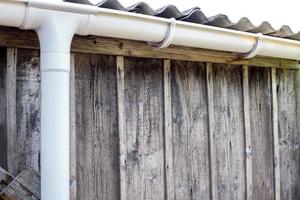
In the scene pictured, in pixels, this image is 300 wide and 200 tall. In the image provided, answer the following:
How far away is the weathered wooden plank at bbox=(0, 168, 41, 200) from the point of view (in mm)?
2207

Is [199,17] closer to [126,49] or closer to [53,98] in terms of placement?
[126,49]

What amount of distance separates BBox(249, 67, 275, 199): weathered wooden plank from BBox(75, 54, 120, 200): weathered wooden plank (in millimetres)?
1505

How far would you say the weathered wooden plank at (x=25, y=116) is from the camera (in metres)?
2.38

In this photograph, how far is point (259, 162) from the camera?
12.6ft

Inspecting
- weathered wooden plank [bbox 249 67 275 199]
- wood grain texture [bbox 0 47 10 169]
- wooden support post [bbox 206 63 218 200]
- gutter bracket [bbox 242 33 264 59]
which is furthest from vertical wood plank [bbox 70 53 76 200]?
weathered wooden plank [bbox 249 67 275 199]

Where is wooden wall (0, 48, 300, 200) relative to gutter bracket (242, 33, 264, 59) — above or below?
below

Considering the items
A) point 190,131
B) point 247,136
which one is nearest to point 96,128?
point 190,131

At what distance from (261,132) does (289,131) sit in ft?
1.52

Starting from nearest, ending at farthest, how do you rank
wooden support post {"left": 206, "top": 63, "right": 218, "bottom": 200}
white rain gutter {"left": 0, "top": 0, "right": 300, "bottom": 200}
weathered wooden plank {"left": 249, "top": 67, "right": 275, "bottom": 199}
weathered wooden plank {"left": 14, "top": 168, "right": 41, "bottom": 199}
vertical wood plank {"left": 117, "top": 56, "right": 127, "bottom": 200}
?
white rain gutter {"left": 0, "top": 0, "right": 300, "bottom": 200}
weathered wooden plank {"left": 14, "top": 168, "right": 41, "bottom": 199}
vertical wood plank {"left": 117, "top": 56, "right": 127, "bottom": 200}
wooden support post {"left": 206, "top": 63, "right": 218, "bottom": 200}
weathered wooden plank {"left": 249, "top": 67, "right": 275, "bottom": 199}

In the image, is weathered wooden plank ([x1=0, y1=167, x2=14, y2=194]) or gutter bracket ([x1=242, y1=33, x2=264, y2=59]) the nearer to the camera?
weathered wooden plank ([x1=0, y1=167, x2=14, y2=194])

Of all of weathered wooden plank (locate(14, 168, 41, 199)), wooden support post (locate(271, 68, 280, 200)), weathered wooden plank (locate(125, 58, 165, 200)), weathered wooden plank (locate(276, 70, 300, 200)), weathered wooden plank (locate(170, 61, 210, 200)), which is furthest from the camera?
weathered wooden plank (locate(276, 70, 300, 200))

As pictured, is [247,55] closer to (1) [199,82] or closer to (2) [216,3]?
(1) [199,82]

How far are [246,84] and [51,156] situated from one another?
2.13 metres

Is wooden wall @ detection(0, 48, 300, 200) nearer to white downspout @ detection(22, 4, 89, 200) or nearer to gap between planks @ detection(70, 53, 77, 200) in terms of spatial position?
gap between planks @ detection(70, 53, 77, 200)
